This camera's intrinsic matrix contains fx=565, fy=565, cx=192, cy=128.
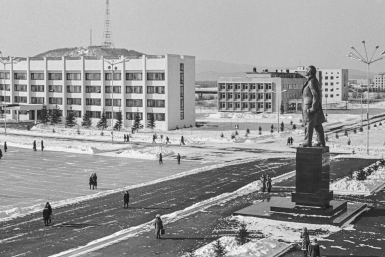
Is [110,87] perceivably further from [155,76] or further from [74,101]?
[155,76]

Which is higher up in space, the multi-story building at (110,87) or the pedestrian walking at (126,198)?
the multi-story building at (110,87)

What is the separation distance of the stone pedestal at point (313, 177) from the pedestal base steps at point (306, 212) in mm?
351

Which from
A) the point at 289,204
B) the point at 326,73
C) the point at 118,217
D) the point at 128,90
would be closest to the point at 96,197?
the point at 118,217

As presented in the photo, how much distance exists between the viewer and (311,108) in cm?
2648

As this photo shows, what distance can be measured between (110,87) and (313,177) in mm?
73002

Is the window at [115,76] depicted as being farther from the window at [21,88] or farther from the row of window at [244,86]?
the row of window at [244,86]

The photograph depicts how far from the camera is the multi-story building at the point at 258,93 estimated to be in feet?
427

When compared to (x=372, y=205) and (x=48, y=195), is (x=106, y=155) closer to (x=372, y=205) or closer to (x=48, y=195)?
(x=48, y=195)

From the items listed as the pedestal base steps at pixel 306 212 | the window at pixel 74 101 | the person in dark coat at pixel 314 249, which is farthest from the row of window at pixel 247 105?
the person in dark coat at pixel 314 249

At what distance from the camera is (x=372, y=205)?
96.7ft

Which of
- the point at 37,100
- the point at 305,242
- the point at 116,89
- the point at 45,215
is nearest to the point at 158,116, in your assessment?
the point at 116,89

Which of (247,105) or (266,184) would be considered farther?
(247,105)

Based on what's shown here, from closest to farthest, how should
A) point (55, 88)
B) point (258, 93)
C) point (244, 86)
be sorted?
1. point (55, 88)
2. point (258, 93)
3. point (244, 86)

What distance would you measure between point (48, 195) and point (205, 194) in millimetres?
9719
